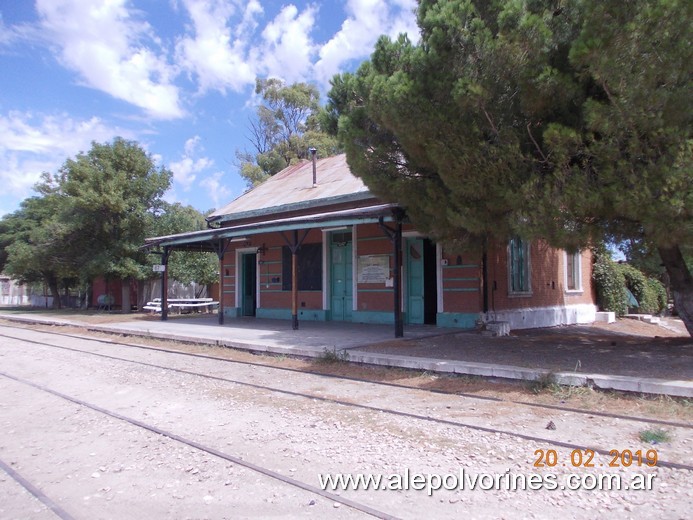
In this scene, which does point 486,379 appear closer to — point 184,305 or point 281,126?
point 184,305

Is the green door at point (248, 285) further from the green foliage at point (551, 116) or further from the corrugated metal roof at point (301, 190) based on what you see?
the green foliage at point (551, 116)

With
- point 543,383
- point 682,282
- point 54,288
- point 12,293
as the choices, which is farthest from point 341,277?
point 12,293

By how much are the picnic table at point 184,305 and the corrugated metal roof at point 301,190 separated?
18.4 feet

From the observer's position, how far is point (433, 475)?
458 cm

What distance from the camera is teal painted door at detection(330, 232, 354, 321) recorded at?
16984mm

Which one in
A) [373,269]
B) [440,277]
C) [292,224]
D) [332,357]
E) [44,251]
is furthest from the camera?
[44,251]

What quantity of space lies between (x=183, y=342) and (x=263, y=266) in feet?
20.4

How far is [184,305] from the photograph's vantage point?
83.7 ft

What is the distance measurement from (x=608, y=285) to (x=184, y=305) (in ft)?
60.6

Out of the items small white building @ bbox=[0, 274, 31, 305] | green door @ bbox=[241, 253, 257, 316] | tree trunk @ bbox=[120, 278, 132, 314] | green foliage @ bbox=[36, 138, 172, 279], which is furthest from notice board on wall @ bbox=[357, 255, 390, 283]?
small white building @ bbox=[0, 274, 31, 305]

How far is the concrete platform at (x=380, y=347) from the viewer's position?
7.37m

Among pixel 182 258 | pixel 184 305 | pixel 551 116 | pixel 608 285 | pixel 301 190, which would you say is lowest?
pixel 184 305

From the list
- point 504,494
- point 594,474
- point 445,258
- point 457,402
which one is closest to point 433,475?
point 504,494

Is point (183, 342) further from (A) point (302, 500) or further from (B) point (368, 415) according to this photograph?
(A) point (302, 500)
